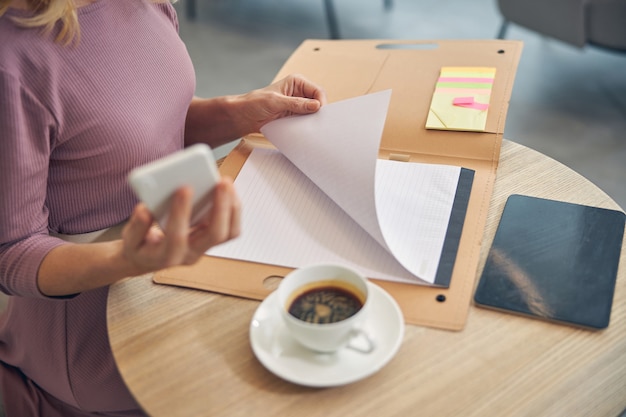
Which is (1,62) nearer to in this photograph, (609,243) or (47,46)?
(47,46)

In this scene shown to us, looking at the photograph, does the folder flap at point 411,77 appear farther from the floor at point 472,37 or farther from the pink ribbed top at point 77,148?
the floor at point 472,37

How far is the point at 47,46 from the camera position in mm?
856

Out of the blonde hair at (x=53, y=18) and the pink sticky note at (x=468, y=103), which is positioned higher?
the blonde hair at (x=53, y=18)

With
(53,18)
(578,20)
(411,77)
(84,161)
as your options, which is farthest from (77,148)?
(578,20)

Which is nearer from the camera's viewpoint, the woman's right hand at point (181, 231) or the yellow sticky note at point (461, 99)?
the woman's right hand at point (181, 231)

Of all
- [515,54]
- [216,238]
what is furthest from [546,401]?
[515,54]

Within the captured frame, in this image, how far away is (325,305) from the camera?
0.69 m

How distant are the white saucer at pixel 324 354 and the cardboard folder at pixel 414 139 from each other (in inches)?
1.3

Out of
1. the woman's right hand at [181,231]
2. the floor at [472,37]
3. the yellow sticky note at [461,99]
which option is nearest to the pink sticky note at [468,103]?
the yellow sticky note at [461,99]

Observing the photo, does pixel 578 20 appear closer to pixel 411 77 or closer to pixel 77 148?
pixel 411 77

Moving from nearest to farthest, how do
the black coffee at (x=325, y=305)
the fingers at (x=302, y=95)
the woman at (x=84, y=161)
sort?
the black coffee at (x=325, y=305) < the woman at (x=84, y=161) < the fingers at (x=302, y=95)

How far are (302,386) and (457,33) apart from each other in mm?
2601

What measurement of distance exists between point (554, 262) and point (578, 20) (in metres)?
1.71

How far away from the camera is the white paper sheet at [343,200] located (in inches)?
32.4
